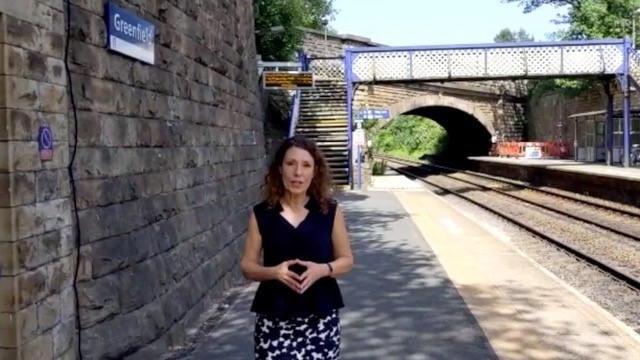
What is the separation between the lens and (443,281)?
25.6 ft

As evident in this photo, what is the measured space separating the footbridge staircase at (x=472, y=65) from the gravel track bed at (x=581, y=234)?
5583mm

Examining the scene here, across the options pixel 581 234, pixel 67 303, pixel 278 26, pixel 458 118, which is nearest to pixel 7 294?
pixel 67 303

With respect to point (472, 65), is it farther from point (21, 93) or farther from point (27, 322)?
point (27, 322)

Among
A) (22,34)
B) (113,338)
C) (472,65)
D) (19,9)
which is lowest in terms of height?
(113,338)

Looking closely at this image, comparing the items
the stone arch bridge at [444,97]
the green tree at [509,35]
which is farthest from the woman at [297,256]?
the green tree at [509,35]

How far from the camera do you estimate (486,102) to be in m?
36.3

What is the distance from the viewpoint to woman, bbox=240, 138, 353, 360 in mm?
2871

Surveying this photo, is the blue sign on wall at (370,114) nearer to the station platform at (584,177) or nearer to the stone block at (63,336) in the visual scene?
the station platform at (584,177)

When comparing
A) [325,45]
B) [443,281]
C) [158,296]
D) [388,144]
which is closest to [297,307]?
[158,296]

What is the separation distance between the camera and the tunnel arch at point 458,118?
34.1 m

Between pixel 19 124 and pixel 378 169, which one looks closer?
pixel 19 124

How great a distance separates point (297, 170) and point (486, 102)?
34.6 metres

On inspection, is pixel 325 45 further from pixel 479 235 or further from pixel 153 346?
pixel 153 346

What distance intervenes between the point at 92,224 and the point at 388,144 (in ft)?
202
